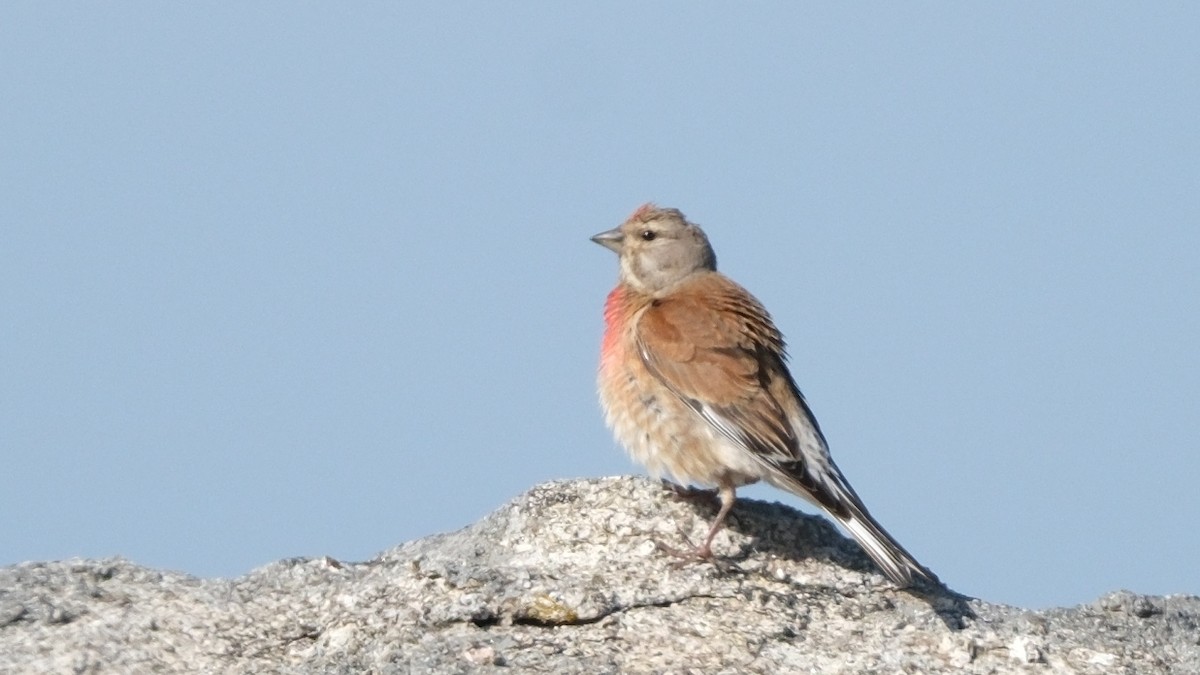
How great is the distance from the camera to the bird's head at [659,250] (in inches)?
247

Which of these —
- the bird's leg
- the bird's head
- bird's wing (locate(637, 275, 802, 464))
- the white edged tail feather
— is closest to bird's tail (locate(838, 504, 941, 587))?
the white edged tail feather

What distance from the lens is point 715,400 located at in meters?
5.19

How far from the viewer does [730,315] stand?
561cm

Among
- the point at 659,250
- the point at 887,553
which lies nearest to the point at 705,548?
the point at 887,553

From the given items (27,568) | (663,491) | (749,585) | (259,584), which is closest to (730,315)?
(663,491)

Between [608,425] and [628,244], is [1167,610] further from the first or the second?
[628,244]

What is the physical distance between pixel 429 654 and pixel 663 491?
1364 millimetres

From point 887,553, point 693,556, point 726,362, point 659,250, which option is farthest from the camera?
point 659,250

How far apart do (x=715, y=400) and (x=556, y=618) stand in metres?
1.50

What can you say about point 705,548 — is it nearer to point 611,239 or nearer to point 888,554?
point 888,554

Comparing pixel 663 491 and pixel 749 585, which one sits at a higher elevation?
pixel 663 491

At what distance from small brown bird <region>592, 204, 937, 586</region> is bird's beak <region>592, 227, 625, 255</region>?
20.3 inches

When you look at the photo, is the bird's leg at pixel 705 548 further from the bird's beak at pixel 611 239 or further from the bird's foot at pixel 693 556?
the bird's beak at pixel 611 239

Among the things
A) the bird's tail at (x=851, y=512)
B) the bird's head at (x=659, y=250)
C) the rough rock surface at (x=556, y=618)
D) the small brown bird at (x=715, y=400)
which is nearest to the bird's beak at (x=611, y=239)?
the bird's head at (x=659, y=250)
